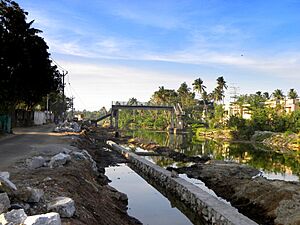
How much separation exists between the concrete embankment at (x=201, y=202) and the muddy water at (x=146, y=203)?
0.62m

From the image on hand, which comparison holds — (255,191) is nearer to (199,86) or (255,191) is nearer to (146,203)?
(146,203)

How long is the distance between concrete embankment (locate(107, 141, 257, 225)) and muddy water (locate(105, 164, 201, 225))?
0.62m

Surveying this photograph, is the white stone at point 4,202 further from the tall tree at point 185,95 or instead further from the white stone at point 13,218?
the tall tree at point 185,95

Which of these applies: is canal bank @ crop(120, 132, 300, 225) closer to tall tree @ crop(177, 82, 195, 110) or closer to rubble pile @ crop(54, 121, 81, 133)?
rubble pile @ crop(54, 121, 81, 133)

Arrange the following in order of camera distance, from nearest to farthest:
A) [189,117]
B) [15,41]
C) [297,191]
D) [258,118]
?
1. [297,191]
2. [15,41]
3. [258,118]
4. [189,117]

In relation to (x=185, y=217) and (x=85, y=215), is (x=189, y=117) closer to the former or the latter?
(x=185, y=217)

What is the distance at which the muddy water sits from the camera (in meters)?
14.3

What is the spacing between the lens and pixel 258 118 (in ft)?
222

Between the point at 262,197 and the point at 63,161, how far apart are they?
359 inches

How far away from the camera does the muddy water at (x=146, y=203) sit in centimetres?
1427

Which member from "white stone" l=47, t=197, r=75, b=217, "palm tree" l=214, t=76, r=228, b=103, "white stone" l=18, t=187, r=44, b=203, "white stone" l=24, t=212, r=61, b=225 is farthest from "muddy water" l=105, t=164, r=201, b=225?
"palm tree" l=214, t=76, r=228, b=103

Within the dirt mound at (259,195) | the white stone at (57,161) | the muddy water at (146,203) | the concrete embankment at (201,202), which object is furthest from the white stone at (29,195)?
the dirt mound at (259,195)

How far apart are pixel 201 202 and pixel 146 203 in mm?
3690

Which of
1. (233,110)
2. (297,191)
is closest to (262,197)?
(297,191)
